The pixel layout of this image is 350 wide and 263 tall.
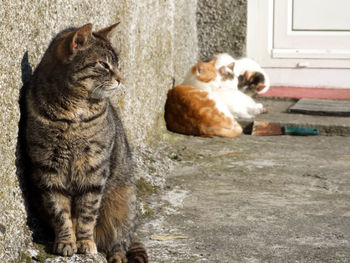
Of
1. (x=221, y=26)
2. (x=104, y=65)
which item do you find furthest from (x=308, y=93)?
(x=104, y=65)

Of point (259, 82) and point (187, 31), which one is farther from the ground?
point (187, 31)

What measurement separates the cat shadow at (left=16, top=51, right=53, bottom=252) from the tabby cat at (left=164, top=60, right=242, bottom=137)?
2.83m

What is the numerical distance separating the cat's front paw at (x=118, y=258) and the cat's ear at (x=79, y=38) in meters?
1.04

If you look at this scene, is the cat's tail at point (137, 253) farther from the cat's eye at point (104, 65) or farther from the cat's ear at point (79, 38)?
the cat's ear at point (79, 38)

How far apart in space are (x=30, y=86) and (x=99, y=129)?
0.38 metres

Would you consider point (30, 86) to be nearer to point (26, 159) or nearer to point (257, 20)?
point (26, 159)

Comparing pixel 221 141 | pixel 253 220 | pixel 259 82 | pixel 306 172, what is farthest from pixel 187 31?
pixel 253 220

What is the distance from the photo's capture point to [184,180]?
4.41 meters

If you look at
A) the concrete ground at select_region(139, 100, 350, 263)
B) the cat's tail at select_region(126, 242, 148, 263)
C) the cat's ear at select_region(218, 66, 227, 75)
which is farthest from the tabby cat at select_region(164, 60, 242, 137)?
the cat's tail at select_region(126, 242, 148, 263)

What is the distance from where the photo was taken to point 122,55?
14.5ft

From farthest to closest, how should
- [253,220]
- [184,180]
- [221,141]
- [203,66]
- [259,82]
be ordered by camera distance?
1. [259,82]
2. [203,66]
3. [221,141]
4. [184,180]
5. [253,220]

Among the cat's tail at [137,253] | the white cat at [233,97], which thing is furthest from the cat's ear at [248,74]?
the cat's tail at [137,253]

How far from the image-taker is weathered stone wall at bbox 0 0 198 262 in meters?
2.63

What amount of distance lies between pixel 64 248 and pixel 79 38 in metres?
0.96
